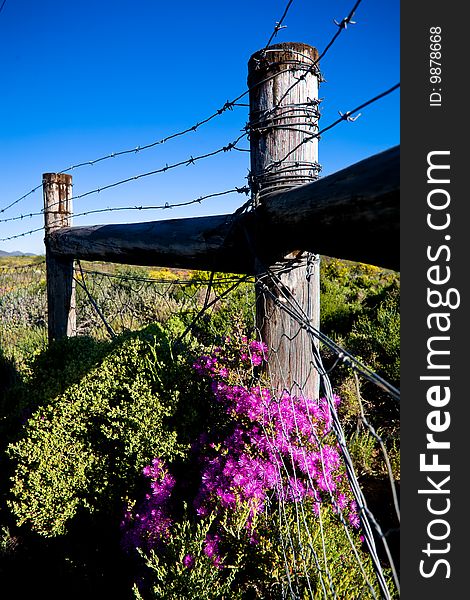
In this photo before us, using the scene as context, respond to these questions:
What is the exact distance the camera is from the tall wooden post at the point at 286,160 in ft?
6.40

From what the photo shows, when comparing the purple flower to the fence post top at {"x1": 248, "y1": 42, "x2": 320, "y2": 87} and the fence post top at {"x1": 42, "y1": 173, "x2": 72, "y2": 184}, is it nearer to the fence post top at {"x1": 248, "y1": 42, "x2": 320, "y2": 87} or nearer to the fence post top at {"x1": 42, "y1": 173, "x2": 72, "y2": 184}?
the fence post top at {"x1": 248, "y1": 42, "x2": 320, "y2": 87}

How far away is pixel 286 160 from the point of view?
6.48 feet

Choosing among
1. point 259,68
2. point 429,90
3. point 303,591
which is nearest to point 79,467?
point 303,591

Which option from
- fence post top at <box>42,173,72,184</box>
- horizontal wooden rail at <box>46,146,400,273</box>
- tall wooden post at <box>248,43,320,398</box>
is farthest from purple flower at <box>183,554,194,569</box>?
fence post top at <box>42,173,72,184</box>

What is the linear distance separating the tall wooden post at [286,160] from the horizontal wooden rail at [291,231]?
13cm

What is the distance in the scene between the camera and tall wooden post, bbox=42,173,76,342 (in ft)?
13.8

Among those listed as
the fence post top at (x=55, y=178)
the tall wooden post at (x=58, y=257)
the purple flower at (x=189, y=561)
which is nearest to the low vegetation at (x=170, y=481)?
the purple flower at (x=189, y=561)

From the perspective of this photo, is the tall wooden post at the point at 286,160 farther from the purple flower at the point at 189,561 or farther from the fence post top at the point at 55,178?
the fence post top at the point at 55,178

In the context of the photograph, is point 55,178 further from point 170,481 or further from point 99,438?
point 170,481

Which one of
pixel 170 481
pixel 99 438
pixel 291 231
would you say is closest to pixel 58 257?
pixel 99 438

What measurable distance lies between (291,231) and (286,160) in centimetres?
46

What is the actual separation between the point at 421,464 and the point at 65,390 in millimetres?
2224

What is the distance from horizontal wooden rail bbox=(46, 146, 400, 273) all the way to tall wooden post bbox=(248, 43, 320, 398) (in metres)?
0.13

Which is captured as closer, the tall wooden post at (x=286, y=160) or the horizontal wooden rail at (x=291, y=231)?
the horizontal wooden rail at (x=291, y=231)
